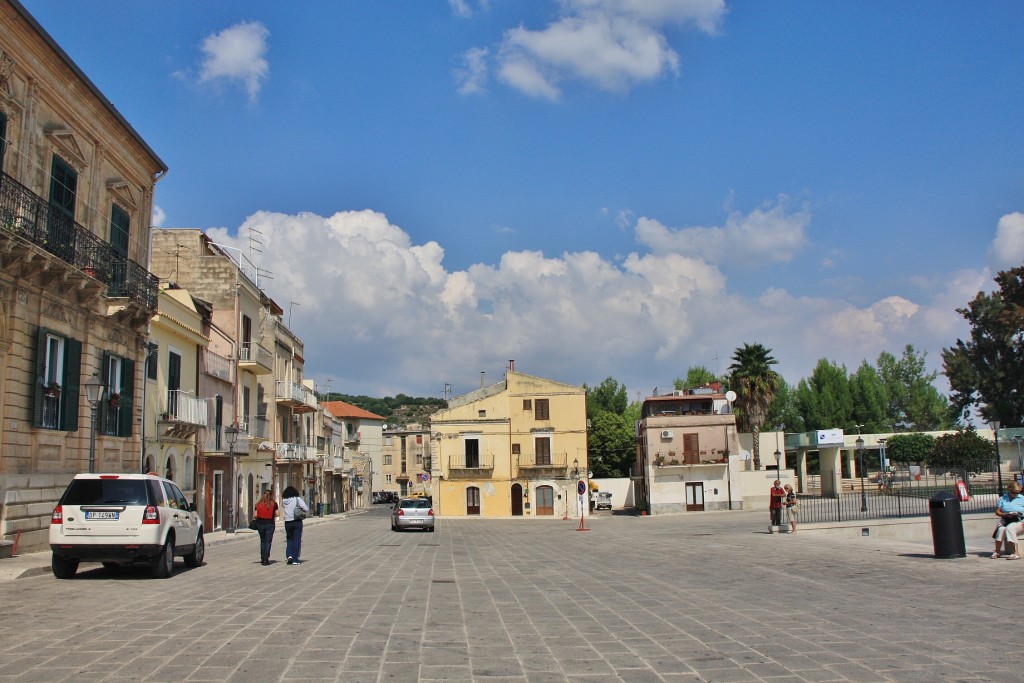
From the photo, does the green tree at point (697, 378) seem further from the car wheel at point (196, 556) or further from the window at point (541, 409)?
the car wheel at point (196, 556)

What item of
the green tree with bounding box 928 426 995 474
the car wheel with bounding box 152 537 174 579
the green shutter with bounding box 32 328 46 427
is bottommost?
the car wheel with bounding box 152 537 174 579

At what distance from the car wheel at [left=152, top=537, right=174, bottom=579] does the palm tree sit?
53.1m

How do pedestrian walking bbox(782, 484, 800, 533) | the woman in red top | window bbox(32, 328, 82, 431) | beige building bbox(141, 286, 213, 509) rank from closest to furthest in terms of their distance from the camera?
1. the woman in red top
2. window bbox(32, 328, 82, 431)
3. beige building bbox(141, 286, 213, 509)
4. pedestrian walking bbox(782, 484, 800, 533)

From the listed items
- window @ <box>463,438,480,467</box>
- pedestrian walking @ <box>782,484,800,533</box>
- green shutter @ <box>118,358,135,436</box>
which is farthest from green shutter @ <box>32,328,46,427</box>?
window @ <box>463,438,480,467</box>

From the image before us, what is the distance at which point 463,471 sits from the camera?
2547 inches

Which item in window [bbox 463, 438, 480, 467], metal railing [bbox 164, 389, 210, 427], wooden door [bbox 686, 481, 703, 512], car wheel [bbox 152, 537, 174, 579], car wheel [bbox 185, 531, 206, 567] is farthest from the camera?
window [bbox 463, 438, 480, 467]

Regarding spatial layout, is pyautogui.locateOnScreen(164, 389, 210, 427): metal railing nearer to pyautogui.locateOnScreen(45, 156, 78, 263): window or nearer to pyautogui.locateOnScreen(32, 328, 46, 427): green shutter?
pyautogui.locateOnScreen(45, 156, 78, 263): window

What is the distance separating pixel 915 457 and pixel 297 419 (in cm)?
4615

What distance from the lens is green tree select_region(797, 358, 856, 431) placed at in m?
85.4

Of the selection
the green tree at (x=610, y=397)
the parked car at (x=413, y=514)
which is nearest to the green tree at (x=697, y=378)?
the green tree at (x=610, y=397)

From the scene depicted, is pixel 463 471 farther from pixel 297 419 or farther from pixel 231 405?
pixel 231 405

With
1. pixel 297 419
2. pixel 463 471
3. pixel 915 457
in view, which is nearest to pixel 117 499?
pixel 297 419

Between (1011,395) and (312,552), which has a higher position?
(1011,395)

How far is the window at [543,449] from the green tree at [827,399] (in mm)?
33874
